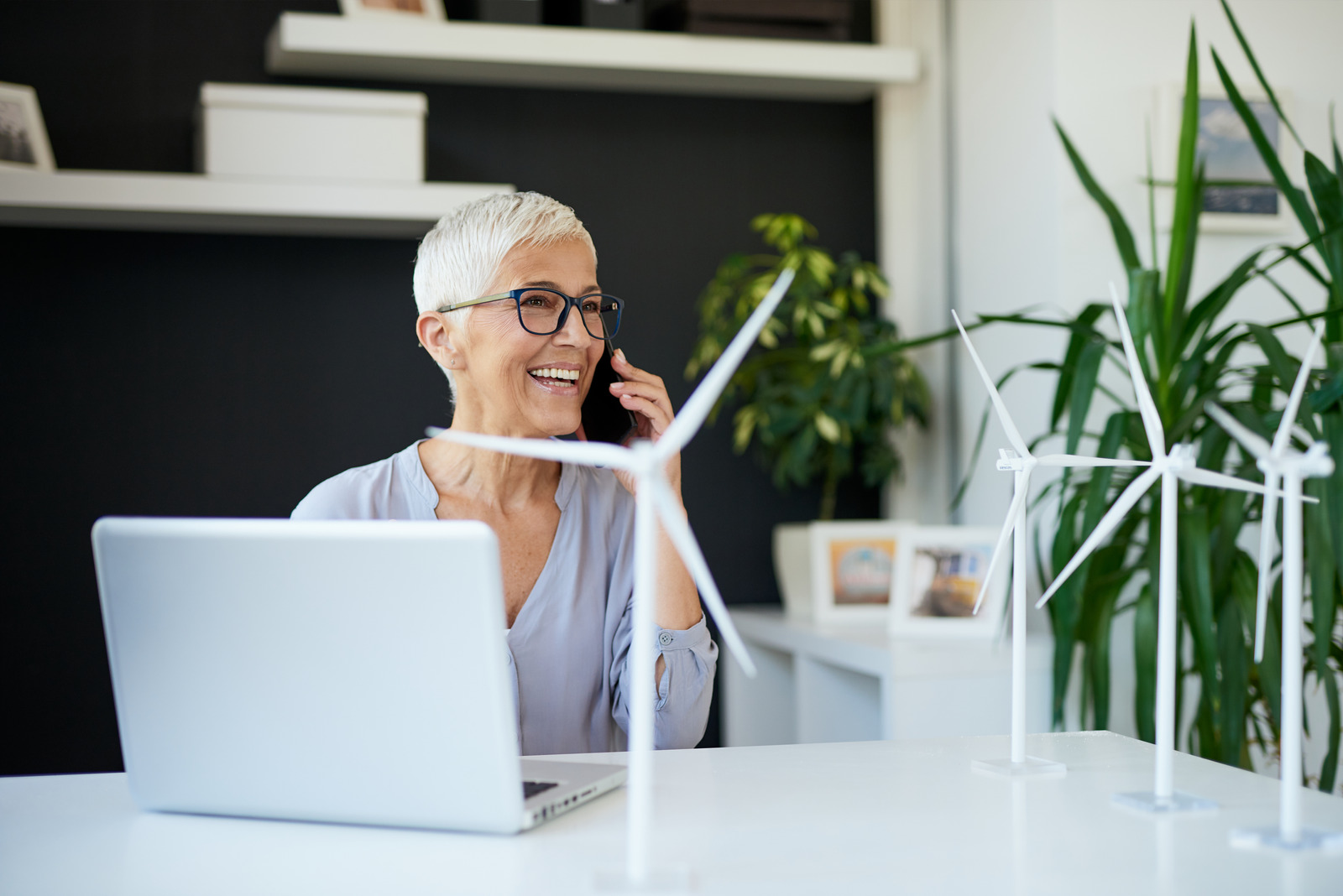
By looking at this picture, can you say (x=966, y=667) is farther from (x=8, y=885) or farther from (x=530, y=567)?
(x=8, y=885)

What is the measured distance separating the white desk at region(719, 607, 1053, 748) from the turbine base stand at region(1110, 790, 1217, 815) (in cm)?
107

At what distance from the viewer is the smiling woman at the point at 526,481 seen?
165 cm

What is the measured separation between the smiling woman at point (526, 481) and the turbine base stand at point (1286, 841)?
2.62ft

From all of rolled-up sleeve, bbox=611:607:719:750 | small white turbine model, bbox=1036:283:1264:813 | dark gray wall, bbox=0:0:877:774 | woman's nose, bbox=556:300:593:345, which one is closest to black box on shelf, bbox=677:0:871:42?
dark gray wall, bbox=0:0:877:774

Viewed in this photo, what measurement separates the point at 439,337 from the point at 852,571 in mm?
1438

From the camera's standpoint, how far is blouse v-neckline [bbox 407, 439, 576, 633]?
66.5 inches

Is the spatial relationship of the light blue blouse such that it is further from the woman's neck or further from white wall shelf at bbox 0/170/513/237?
white wall shelf at bbox 0/170/513/237

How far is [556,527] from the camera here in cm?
181

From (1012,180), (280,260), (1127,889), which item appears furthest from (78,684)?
(1127,889)

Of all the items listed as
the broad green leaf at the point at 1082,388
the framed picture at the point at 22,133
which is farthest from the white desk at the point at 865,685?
the framed picture at the point at 22,133

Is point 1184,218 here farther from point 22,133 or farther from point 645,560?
point 22,133

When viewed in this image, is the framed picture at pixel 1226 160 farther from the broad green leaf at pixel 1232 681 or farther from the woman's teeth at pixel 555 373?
the woman's teeth at pixel 555 373

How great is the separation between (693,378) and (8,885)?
2448mm

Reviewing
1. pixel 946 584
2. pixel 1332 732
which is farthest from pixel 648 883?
pixel 946 584
